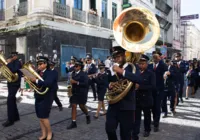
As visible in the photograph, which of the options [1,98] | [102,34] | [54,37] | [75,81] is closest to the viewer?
[75,81]

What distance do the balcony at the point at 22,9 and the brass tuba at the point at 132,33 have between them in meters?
14.9

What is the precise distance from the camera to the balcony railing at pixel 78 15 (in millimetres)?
18656

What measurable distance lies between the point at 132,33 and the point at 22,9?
607 inches

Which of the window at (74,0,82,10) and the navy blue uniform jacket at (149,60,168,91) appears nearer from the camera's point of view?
the navy blue uniform jacket at (149,60,168,91)

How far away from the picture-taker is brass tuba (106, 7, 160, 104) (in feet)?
12.1

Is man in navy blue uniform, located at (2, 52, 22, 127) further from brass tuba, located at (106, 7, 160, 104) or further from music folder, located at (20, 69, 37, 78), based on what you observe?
brass tuba, located at (106, 7, 160, 104)

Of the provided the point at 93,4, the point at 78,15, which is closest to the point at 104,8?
the point at 93,4

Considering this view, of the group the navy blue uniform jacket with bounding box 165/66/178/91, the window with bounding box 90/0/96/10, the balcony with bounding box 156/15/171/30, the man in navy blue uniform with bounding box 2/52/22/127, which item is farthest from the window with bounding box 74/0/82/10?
the balcony with bounding box 156/15/171/30

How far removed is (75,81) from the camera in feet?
20.1

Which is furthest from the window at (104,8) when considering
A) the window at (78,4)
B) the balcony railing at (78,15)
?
the window at (78,4)

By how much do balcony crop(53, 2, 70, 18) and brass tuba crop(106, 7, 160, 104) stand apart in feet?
45.8

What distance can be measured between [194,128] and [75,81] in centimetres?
341

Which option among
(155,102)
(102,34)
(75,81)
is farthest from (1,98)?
(102,34)

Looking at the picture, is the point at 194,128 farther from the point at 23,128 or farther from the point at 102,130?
the point at 23,128
